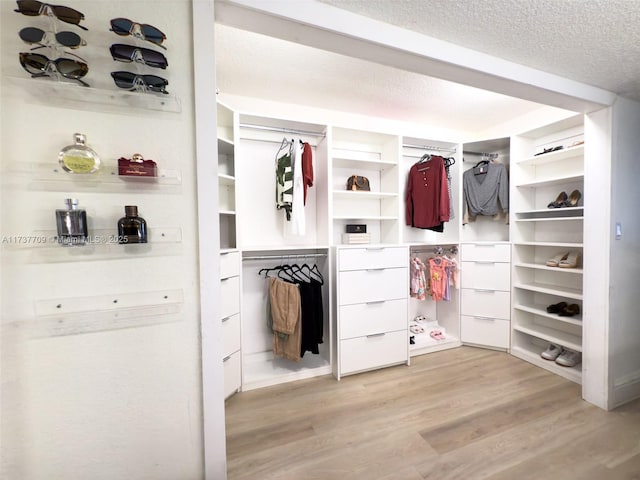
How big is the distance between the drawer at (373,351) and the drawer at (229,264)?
3.48ft

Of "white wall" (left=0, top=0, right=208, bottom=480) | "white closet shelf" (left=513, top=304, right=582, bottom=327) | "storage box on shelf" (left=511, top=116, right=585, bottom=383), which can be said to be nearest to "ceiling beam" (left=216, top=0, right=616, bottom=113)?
"white wall" (left=0, top=0, right=208, bottom=480)

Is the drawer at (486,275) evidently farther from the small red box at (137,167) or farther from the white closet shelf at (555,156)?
the small red box at (137,167)

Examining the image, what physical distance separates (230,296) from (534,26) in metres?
2.27

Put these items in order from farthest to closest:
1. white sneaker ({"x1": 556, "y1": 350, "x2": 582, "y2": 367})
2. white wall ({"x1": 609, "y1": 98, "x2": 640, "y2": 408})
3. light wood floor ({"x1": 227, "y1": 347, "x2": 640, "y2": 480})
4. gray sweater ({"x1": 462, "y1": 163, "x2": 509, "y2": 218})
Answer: gray sweater ({"x1": 462, "y1": 163, "x2": 509, "y2": 218}), white sneaker ({"x1": 556, "y1": 350, "x2": 582, "y2": 367}), white wall ({"x1": 609, "y1": 98, "x2": 640, "y2": 408}), light wood floor ({"x1": 227, "y1": 347, "x2": 640, "y2": 480})

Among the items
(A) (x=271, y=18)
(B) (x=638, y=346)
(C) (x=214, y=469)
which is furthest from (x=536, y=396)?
(A) (x=271, y=18)

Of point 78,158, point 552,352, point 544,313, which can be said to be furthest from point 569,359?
point 78,158

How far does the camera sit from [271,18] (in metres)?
0.95

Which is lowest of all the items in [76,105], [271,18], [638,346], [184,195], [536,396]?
[536,396]

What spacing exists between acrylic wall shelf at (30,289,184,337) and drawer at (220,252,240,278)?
0.93 meters

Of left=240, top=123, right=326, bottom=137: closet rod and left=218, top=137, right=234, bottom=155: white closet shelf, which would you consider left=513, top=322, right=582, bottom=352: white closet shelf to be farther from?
left=218, top=137, right=234, bottom=155: white closet shelf

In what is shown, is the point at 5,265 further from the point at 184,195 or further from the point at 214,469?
the point at 214,469

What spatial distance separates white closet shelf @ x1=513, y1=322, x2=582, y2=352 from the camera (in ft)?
7.06

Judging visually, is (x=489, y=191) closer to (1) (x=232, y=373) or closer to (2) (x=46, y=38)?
(1) (x=232, y=373)

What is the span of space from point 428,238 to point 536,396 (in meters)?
1.61
